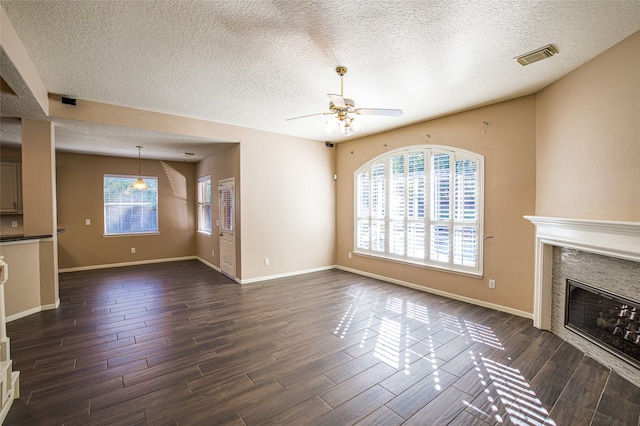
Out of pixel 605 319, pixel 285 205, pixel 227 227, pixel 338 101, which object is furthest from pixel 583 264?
pixel 227 227

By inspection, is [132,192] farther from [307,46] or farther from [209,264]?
[307,46]

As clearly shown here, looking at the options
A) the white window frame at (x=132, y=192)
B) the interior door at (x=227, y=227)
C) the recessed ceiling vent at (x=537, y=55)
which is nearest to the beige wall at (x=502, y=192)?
the recessed ceiling vent at (x=537, y=55)

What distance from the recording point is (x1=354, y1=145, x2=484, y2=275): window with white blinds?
4.31m

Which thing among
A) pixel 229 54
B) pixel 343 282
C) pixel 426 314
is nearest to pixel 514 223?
pixel 426 314

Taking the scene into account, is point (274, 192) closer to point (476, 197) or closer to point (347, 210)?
point (347, 210)

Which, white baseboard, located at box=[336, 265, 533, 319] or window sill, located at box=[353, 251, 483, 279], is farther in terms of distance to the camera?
window sill, located at box=[353, 251, 483, 279]

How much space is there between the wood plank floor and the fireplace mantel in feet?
1.28

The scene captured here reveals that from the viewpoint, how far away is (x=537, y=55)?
108 inches

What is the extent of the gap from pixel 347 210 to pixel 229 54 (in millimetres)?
4228

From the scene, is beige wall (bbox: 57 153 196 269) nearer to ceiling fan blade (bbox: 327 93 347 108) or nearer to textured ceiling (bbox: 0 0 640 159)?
textured ceiling (bbox: 0 0 640 159)

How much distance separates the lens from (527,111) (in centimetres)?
373

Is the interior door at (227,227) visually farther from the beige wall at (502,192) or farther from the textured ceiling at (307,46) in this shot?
the beige wall at (502,192)

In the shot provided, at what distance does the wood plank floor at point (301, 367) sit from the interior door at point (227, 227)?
59.3 inches

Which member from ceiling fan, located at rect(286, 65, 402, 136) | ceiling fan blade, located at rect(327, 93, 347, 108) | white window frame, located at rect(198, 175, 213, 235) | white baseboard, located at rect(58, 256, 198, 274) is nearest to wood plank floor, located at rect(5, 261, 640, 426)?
ceiling fan, located at rect(286, 65, 402, 136)
